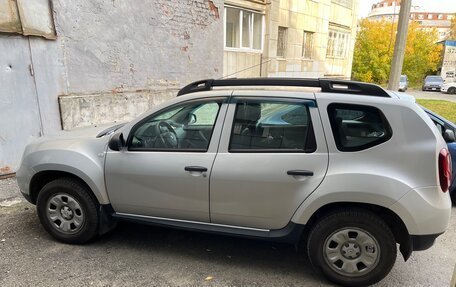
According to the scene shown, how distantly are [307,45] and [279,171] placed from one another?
45.8ft

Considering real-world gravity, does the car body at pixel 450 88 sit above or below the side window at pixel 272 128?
below

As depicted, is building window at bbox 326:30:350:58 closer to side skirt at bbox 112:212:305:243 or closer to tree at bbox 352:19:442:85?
side skirt at bbox 112:212:305:243

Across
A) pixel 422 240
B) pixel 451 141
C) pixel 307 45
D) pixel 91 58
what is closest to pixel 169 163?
pixel 422 240

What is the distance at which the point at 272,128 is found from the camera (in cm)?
305

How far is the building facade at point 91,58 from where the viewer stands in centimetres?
555

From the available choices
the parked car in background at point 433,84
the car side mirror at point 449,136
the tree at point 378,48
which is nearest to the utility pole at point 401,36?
the car side mirror at point 449,136

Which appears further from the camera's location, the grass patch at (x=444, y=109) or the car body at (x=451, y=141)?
the grass patch at (x=444, y=109)

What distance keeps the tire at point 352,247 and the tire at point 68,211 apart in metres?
2.14

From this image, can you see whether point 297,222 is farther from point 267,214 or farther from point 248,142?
point 248,142

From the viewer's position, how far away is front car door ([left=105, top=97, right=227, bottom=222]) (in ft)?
10.2

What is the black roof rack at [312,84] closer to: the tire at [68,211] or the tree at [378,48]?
the tire at [68,211]

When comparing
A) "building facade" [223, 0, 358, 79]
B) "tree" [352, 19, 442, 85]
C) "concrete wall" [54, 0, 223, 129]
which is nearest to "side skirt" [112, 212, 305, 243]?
"concrete wall" [54, 0, 223, 129]

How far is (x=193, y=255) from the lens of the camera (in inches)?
137

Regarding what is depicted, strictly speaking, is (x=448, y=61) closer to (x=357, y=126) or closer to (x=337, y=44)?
(x=337, y=44)
